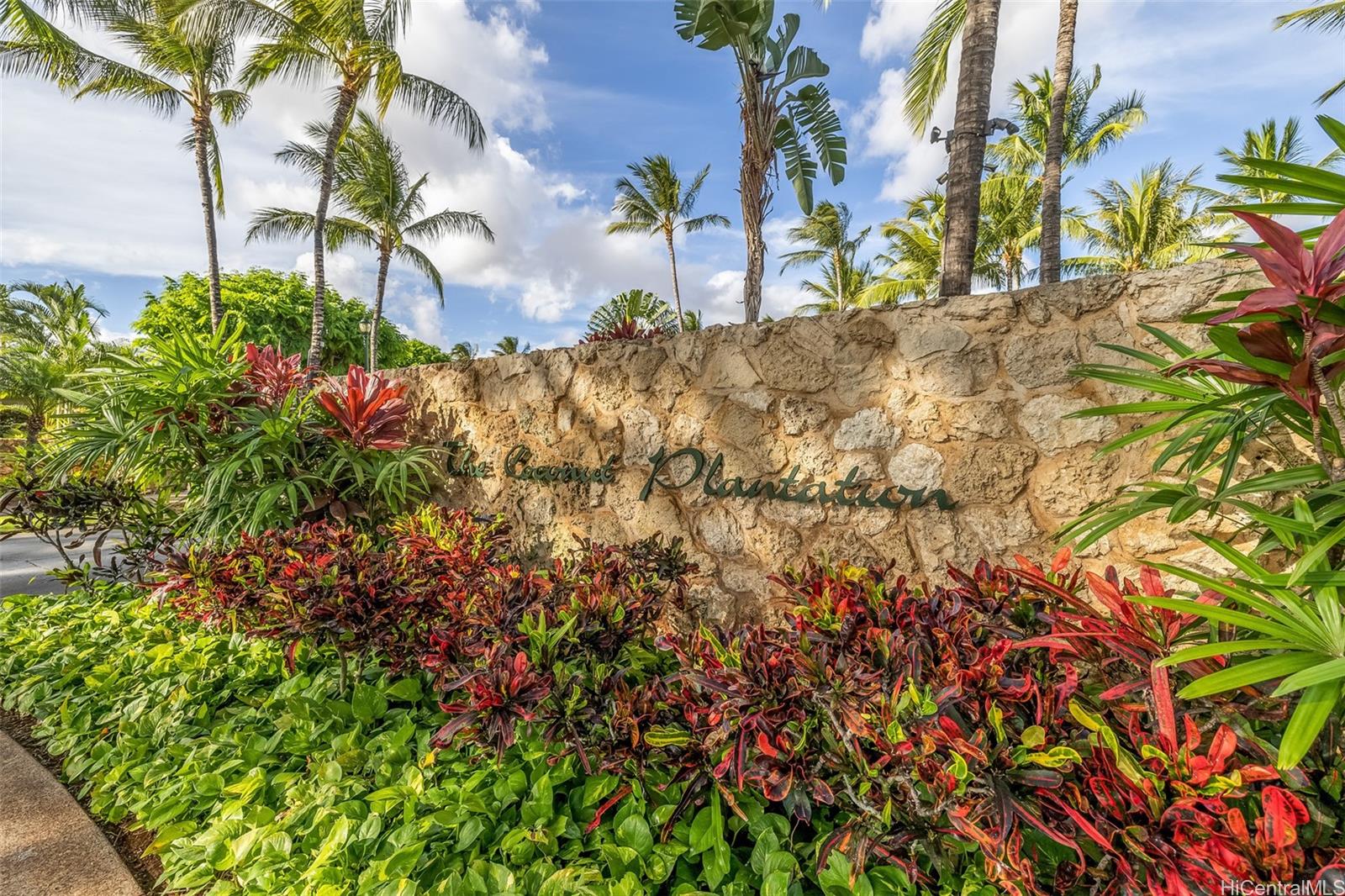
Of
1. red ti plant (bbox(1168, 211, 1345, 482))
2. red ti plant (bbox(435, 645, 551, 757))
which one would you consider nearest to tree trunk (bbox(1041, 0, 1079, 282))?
red ti plant (bbox(1168, 211, 1345, 482))

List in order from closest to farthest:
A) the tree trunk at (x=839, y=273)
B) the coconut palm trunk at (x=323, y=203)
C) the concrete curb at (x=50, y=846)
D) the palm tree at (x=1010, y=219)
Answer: the concrete curb at (x=50, y=846) < the coconut palm trunk at (x=323, y=203) < the palm tree at (x=1010, y=219) < the tree trunk at (x=839, y=273)

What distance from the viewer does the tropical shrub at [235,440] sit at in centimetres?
301

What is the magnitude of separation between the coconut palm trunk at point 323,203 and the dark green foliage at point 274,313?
3.10 feet

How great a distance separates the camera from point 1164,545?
1.75 meters

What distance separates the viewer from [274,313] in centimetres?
1373

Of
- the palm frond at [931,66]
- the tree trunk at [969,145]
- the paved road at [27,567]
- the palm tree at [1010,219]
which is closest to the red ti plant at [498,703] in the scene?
the tree trunk at [969,145]

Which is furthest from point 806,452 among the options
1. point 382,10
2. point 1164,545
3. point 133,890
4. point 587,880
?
point 382,10

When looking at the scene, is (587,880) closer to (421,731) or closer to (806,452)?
(421,731)

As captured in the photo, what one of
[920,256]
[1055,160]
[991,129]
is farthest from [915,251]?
[991,129]

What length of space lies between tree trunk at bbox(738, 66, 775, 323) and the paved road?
17.9 ft

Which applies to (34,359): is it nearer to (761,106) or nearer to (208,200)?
(208,200)

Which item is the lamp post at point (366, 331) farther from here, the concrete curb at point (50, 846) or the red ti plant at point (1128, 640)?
the red ti plant at point (1128, 640)

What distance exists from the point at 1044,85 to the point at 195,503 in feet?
61.8

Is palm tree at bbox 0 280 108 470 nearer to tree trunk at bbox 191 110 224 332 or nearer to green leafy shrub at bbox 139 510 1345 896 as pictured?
tree trunk at bbox 191 110 224 332
